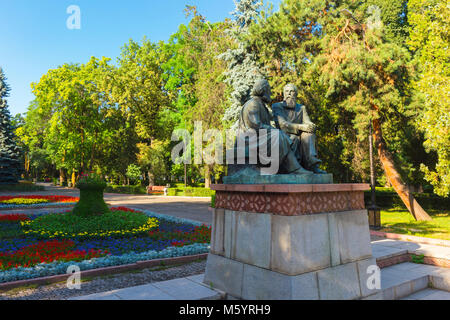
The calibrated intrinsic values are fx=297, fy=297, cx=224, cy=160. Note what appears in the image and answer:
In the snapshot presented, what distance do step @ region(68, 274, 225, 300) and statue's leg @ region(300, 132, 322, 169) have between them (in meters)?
2.63

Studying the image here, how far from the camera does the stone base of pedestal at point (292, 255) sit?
400 centimetres

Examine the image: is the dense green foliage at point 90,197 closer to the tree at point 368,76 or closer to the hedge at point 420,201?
the tree at point 368,76

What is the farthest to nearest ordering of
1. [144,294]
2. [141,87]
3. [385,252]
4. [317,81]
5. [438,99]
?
[141,87] < [317,81] < [438,99] < [385,252] < [144,294]

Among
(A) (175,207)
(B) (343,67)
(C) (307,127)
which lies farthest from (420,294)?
(A) (175,207)

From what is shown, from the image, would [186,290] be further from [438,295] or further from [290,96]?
[438,295]

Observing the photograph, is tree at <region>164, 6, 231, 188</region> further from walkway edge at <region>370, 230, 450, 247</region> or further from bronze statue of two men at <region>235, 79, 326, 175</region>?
bronze statue of two men at <region>235, 79, 326, 175</region>

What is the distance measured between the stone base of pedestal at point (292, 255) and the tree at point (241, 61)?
14.2 m

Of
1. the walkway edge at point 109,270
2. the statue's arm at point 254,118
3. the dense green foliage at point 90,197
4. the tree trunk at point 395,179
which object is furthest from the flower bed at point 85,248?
the tree trunk at point 395,179

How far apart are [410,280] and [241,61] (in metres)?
16.8

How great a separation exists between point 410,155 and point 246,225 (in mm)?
22038

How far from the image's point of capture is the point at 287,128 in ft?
17.8

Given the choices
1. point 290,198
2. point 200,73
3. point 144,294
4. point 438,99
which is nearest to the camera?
point 290,198

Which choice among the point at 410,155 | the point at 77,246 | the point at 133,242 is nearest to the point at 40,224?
the point at 77,246

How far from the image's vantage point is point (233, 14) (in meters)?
21.2
